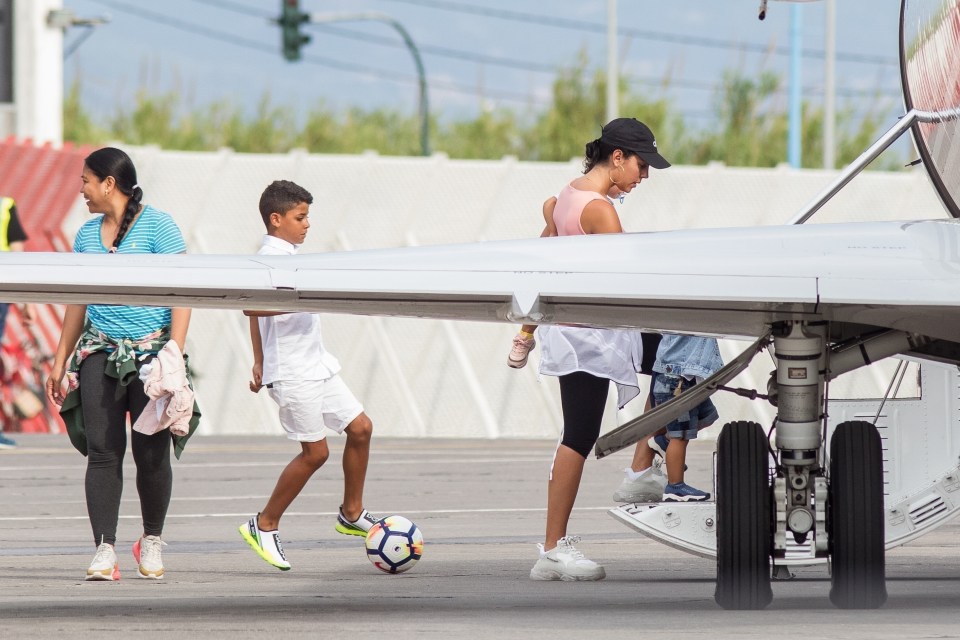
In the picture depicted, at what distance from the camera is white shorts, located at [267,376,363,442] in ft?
27.1

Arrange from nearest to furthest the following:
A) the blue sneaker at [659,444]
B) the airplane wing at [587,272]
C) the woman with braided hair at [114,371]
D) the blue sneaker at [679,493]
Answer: the airplane wing at [587,272], the woman with braided hair at [114,371], the blue sneaker at [679,493], the blue sneaker at [659,444]

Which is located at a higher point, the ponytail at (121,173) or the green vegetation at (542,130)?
the green vegetation at (542,130)

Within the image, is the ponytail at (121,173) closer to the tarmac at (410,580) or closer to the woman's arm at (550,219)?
the tarmac at (410,580)

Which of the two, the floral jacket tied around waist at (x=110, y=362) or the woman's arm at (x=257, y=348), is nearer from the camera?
the floral jacket tied around waist at (x=110, y=362)

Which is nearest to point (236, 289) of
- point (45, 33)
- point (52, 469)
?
point (52, 469)

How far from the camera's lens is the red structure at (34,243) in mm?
18797

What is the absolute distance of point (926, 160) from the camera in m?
7.57

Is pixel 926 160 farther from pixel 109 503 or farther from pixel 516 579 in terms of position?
pixel 109 503

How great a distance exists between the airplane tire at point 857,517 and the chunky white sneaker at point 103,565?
3.37 metres

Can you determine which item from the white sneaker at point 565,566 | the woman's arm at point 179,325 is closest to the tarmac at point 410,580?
the white sneaker at point 565,566

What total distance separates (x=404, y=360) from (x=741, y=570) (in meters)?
12.9

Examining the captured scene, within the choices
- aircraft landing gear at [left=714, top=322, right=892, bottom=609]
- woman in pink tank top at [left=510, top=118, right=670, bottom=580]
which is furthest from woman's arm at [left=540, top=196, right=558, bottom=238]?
aircraft landing gear at [left=714, top=322, right=892, bottom=609]

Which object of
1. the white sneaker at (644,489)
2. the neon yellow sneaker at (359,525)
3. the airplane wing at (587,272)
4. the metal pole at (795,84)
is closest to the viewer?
the airplane wing at (587,272)

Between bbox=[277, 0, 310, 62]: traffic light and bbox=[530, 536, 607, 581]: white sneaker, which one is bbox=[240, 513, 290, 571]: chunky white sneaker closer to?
bbox=[530, 536, 607, 581]: white sneaker
